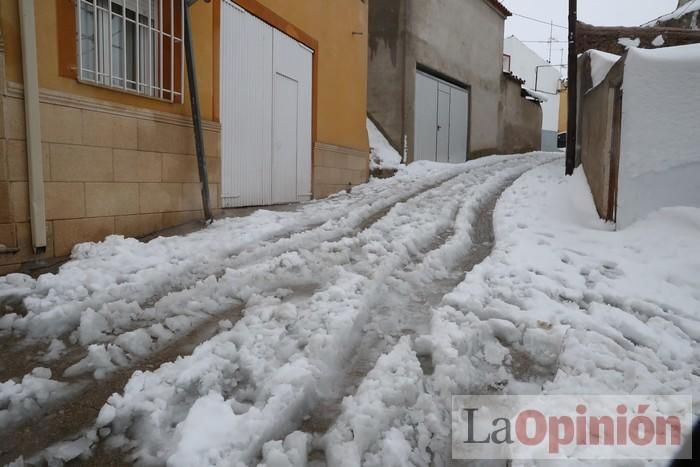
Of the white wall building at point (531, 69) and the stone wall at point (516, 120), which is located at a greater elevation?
the white wall building at point (531, 69)

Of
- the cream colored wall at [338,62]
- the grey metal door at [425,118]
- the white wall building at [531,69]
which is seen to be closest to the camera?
the cream colored wall at [338,62]

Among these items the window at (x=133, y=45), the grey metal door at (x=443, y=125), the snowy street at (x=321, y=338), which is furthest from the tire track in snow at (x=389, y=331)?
the grey metal door at (x=443, y=125)

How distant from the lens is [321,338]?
251 centimetres

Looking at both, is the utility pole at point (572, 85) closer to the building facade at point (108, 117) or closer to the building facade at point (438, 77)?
the building facade at point (438, 77)

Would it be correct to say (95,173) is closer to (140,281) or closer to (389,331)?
(140,281)

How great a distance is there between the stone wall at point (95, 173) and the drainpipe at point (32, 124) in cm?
5

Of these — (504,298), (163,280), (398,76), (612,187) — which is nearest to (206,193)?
(163,280)

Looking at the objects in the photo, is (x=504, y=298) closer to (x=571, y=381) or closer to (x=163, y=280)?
(x=571, y=381)

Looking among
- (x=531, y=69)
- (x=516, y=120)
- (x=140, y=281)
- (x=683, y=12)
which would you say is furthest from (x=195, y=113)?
(x=531, y=69)

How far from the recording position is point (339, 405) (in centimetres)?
208

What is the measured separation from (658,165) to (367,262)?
280 cm

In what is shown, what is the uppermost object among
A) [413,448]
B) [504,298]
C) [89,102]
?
[89,102]

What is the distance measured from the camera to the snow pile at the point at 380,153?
10750mm
